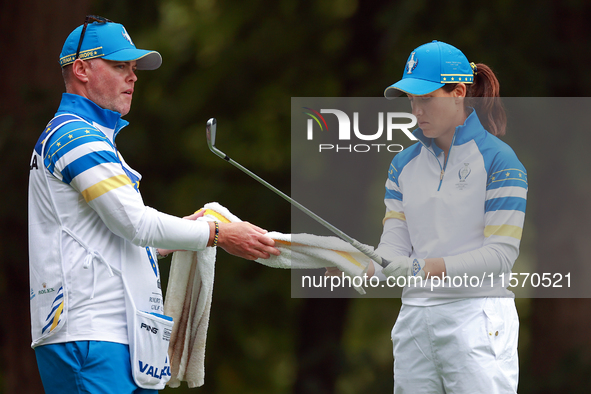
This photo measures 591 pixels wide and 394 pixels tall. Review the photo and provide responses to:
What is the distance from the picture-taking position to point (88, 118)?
2979 mm

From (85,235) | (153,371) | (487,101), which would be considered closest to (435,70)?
(487,101)

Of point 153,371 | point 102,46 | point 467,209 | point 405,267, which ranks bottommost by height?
point 153,371

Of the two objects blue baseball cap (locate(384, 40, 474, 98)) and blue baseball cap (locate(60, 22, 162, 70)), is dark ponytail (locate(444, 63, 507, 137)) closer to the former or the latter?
blue baseball cap (locate(384, 40, 474, 98))

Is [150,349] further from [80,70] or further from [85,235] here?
[80,70]

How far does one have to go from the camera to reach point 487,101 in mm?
2916

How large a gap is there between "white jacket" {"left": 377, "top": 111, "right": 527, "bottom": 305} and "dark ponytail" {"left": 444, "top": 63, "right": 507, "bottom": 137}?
7 cm

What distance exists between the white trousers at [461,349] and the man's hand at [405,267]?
143mm

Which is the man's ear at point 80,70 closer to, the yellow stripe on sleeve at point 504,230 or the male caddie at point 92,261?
the male caddie at point 92,261

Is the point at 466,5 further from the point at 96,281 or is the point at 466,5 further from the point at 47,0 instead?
the point at 96,281

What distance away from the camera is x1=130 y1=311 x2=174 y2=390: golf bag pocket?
2.84 metres

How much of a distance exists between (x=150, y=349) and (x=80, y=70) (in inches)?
46.9

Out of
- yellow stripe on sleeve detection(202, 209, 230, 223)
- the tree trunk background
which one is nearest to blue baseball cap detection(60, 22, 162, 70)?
yellow stripe on sleeve detection(202, 209, 230, 223)

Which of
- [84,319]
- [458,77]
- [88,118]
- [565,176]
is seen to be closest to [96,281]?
[84,319]

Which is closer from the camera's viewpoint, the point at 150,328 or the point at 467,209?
the point at 467,209
